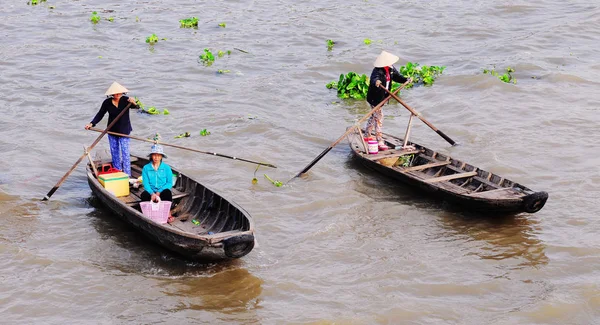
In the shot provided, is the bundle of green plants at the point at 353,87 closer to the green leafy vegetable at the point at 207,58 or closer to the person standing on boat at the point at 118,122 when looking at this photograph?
the green leafy vegetable at the point at 207,58

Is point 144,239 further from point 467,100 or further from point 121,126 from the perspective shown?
point 467,100

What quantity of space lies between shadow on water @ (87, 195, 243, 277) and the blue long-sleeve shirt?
2.13 feet

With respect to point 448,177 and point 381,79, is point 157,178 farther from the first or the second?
point 381,79

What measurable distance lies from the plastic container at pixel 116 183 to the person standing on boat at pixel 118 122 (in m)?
0.49

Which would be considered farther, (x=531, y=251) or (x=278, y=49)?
(x=278, y=49)

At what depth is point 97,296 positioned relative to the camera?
9.03m

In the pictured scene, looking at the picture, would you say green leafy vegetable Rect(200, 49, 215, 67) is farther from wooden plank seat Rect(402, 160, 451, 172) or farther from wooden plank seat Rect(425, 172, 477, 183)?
wooden plank seat Rect(425, 172, 477, 183)

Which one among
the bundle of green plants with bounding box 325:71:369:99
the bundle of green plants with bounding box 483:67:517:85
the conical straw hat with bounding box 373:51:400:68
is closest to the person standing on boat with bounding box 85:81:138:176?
the conical straw hat with bounding box 373:51:400:68

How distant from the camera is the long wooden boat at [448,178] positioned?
33.3 ft

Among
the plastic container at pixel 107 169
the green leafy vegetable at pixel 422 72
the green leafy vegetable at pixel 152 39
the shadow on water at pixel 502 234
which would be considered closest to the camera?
the shadow on water at pixel 502 234

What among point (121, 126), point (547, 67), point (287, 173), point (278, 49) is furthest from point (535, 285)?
point (278, 49)

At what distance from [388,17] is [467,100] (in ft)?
22.5

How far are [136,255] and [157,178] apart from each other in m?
1.03

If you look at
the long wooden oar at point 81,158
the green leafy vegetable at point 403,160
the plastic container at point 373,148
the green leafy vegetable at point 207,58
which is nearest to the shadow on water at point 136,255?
the long wooden oar at point 81,158
